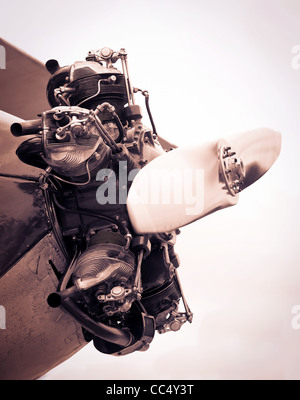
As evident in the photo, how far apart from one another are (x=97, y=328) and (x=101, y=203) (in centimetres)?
45

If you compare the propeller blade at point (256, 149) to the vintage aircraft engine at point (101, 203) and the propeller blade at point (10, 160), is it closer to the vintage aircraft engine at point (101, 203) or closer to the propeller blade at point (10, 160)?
the vintage aircraft engine at point (101, 203)

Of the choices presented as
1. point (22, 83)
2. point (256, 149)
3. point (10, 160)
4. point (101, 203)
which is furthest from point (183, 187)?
point (22, 83)

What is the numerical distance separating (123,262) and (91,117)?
515mm

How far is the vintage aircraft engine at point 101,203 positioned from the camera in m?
1.88

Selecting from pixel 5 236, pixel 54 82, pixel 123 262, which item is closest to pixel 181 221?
pixel 123 262

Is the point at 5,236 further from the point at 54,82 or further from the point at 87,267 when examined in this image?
the point at 54,82

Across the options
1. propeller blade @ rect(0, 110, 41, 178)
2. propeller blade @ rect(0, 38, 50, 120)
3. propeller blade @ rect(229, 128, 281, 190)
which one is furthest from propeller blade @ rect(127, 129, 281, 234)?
propeller blade @ rect(0, 38, 50, 120)

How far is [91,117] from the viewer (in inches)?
75.2

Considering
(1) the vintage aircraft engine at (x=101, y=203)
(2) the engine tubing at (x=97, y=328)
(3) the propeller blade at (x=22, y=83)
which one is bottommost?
(2) the engine tubing at (x=97, y=328)

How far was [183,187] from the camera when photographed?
1791 millimetres

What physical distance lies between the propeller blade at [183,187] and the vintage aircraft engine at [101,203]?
0.74 ft

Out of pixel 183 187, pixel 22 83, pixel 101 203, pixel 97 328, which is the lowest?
pixel 97 328

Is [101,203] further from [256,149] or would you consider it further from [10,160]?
[256,149]

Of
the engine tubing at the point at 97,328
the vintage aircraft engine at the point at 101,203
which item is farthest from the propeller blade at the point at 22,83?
the engine tubing at the point at 97,328
